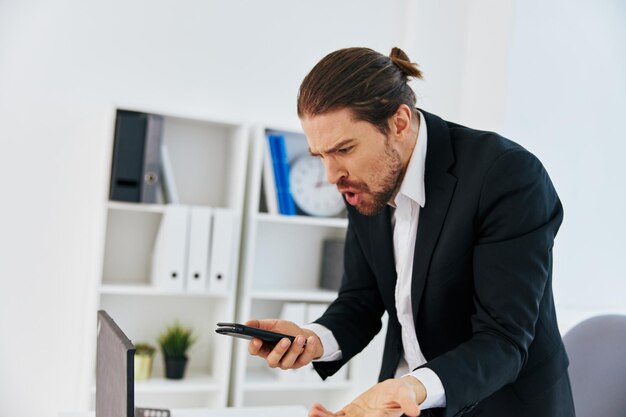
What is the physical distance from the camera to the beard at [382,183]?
1.49 m

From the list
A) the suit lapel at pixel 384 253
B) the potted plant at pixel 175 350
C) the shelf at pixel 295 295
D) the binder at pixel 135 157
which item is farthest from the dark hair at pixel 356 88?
the potted plant at pixel 175 350

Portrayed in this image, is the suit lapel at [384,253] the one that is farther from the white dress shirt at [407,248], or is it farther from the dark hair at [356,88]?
the dark hair at [356,88]

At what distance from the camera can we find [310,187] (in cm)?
319

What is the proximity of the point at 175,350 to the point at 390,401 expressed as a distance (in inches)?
80.3

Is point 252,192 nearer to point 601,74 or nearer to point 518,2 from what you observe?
point 518,2

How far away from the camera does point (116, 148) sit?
279 centimetres

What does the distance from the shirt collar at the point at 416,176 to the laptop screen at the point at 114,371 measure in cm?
68

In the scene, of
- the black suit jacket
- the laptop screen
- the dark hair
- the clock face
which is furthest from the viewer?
the clock face

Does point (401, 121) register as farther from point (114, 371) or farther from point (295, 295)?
point (295, 295)

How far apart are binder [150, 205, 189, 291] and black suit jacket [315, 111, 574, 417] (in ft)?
4.51

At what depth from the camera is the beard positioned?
1.49m

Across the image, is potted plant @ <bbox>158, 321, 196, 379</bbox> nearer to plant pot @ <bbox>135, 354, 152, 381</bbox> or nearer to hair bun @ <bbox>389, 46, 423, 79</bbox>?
plant pot @ <bbox>135, 354, 152, 381</bbox>

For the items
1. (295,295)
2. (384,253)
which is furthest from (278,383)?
(384,253)

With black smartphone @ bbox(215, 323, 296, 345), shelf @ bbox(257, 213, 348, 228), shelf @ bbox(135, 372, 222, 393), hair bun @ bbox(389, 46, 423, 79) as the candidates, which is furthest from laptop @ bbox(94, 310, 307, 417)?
shelf @ bbox(257, 213, 348, 228)
